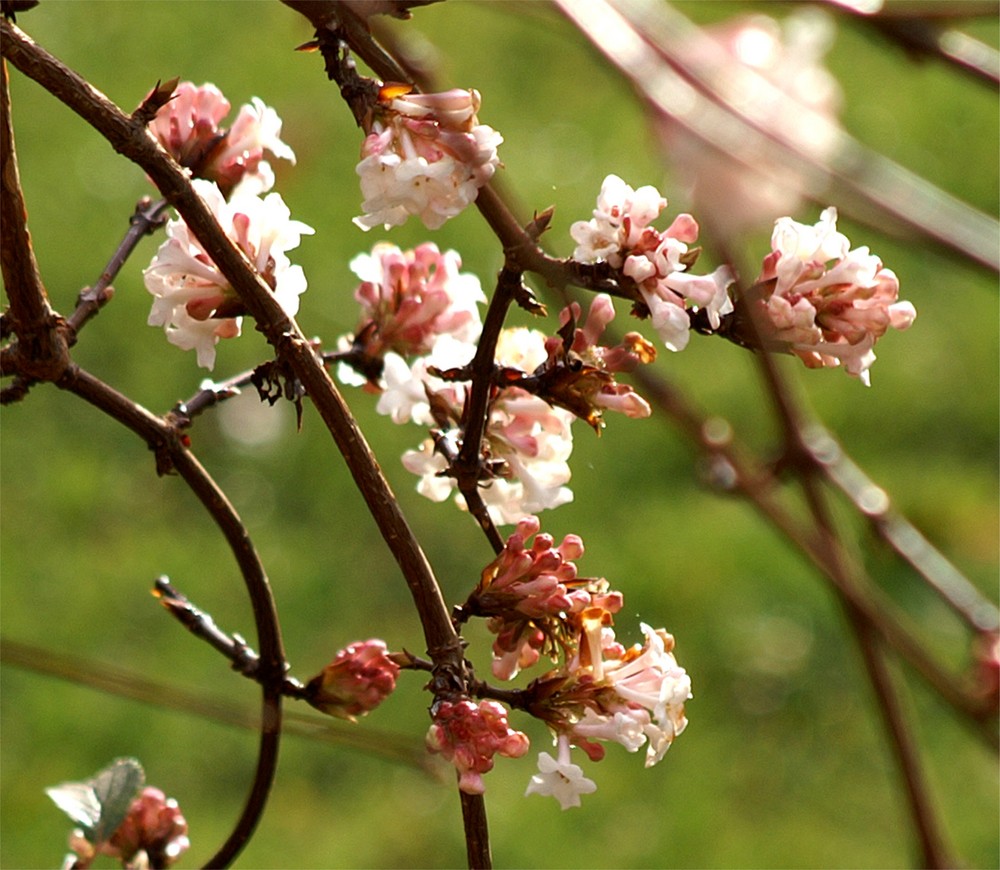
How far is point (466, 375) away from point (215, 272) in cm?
13

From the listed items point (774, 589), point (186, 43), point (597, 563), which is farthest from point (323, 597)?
point (186, 43)

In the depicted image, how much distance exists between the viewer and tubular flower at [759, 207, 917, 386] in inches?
25.1

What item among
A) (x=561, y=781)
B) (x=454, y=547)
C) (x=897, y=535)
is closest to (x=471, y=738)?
(x=561, y=781)

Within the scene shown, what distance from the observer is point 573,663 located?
0.64 meters

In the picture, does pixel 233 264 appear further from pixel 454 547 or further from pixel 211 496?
pixel 454 547

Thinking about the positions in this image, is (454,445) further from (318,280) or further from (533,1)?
(318,280)

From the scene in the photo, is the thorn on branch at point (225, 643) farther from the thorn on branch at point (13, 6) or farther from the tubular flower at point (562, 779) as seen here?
the thorn on branch at point (13, 6)

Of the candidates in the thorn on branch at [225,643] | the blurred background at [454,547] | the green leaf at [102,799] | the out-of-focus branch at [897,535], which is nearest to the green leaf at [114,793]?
the green leaf at [102,799]

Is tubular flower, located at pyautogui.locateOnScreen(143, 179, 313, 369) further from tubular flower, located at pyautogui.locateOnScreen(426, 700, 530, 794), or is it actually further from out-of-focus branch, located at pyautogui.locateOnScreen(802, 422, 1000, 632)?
out-of-focus branch, located at pyautogui.locateOnScreen(802, 422, 1000, 632)

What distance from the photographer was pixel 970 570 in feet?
7.63

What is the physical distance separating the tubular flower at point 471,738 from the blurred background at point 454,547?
886 mm

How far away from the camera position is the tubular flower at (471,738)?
1.94 ft

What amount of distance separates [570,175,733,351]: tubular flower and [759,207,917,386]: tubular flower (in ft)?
0.10

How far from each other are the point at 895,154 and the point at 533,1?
2582mm
